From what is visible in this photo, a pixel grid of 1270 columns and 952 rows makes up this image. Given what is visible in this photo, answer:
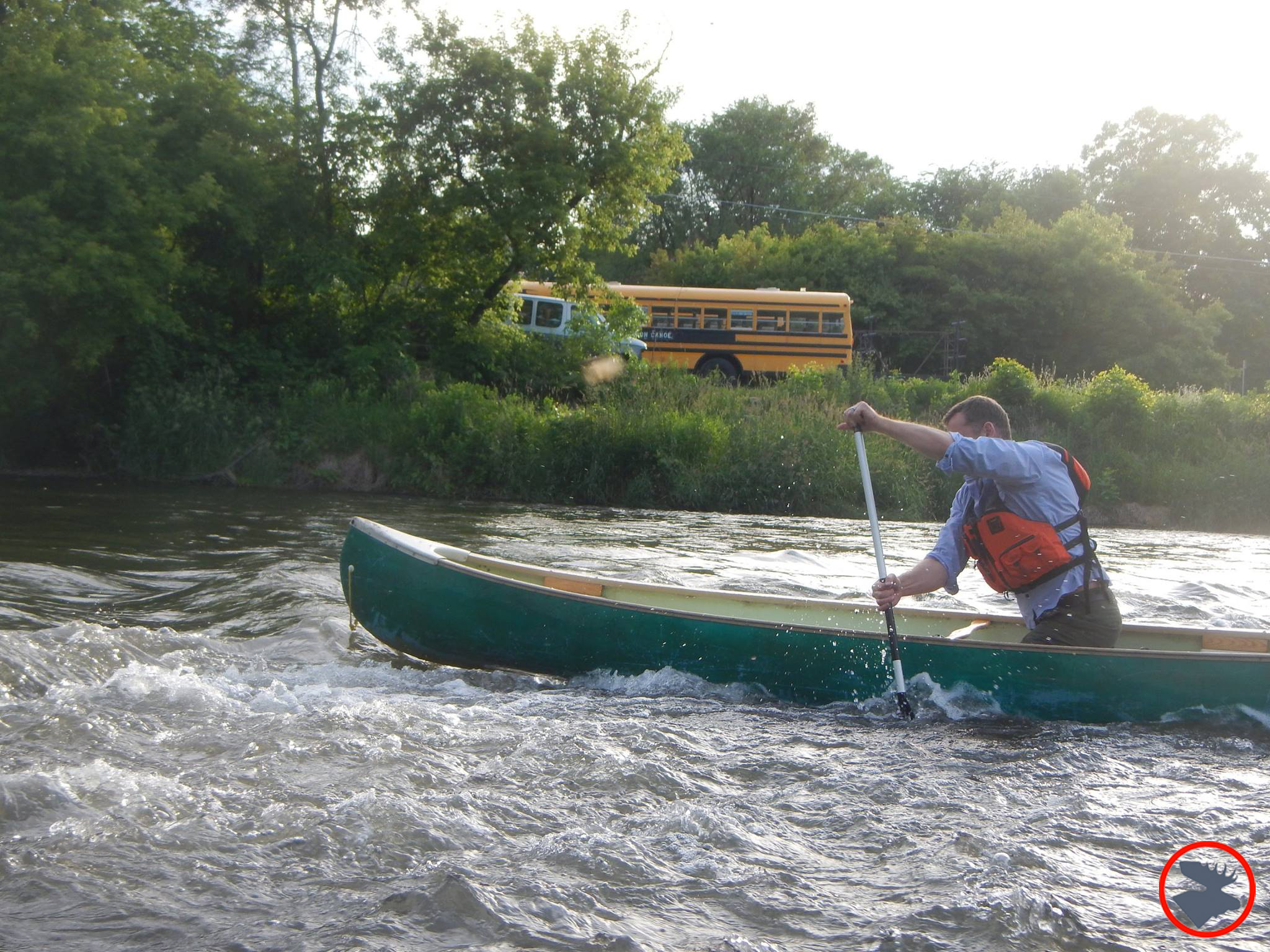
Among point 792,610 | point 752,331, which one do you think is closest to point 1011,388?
point 752,331

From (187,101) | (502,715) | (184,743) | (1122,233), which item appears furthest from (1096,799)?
(1122,233)

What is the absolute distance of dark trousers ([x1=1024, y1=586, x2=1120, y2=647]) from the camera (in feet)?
18.2

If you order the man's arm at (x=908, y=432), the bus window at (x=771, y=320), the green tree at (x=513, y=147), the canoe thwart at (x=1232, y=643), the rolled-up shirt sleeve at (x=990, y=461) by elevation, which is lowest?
the canoe thwart at (x=1232, y=643)

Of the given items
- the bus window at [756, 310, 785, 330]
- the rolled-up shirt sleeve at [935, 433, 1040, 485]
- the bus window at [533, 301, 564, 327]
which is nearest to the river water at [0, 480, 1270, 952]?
the rolled-up shirt sleeve at [935, 433, 1040, 485]

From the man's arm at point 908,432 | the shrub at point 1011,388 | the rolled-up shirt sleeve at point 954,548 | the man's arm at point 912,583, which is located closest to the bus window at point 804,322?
the shrub at point 1011,388

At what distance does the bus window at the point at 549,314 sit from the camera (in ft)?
83.1

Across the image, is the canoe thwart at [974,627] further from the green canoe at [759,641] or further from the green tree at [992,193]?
the green tree at [992,193]

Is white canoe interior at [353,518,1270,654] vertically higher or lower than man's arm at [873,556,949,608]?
lower

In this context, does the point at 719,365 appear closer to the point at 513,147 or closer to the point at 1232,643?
the point at 513,147

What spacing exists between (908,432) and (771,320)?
21501 millimetres

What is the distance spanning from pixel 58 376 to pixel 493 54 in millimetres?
9484

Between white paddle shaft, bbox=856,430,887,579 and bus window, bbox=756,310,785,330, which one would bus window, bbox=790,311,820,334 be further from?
white paddle shaft, bbox=856,430,887,579

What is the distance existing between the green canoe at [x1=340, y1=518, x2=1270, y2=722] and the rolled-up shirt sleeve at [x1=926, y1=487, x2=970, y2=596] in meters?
0.38

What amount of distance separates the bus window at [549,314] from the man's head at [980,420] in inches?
799
